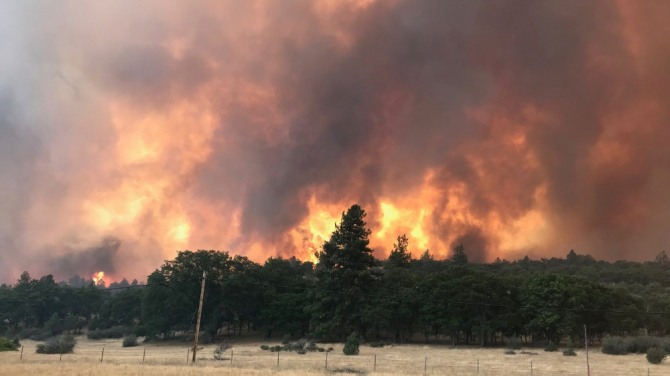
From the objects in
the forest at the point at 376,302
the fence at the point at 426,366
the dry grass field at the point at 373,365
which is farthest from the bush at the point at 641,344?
the fence at the point at 426,366

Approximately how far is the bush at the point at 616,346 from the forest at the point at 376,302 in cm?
779

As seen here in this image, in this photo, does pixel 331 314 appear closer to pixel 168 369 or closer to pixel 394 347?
pixel 394 347

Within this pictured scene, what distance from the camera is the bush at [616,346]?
6819 centimetres

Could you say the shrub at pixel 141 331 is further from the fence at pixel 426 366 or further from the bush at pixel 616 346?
the bush at pixel 616 346

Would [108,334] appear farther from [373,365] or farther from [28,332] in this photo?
[373,365]

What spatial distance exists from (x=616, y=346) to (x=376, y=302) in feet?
149

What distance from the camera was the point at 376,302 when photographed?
9669 centimetres

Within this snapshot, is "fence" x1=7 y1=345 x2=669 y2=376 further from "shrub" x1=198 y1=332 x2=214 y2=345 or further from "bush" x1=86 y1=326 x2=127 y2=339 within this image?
"bush" x1=86 y1=326 x2=127 y2=339

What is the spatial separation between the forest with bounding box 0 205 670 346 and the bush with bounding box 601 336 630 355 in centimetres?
779

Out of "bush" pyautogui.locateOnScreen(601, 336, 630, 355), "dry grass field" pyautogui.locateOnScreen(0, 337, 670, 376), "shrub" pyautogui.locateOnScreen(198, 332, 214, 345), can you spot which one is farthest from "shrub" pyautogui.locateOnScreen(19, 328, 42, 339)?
"bush" pyautogui.locateOnScreen(601, 336, 630, 355)

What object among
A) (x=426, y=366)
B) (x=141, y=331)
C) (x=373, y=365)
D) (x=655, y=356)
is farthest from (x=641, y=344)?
(x=141, y=331)

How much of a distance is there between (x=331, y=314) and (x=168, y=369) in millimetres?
56283

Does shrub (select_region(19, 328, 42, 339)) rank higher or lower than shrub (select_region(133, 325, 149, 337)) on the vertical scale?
lower

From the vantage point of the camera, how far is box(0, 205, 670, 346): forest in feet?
282
